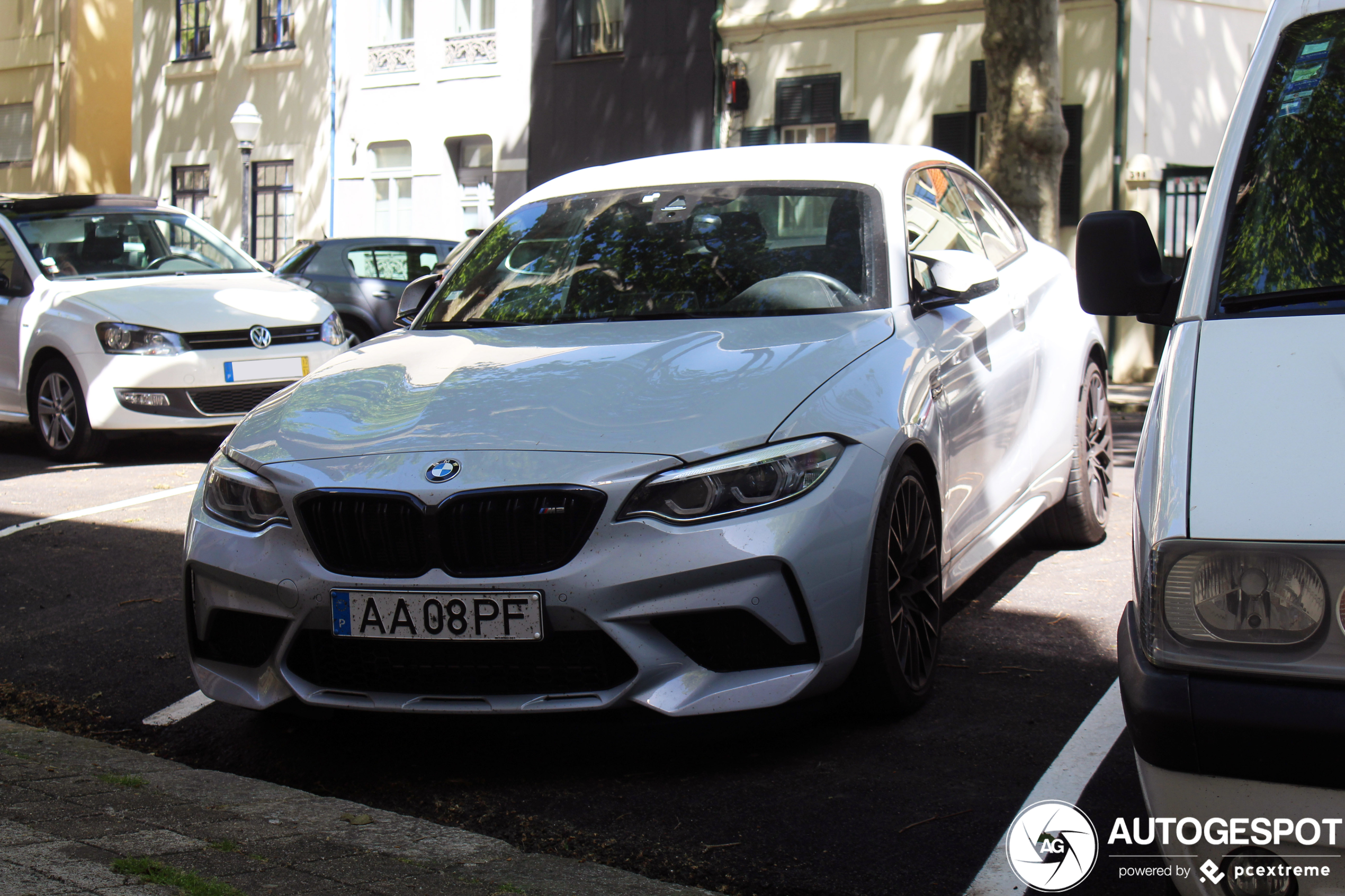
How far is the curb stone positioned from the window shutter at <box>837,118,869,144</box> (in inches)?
638

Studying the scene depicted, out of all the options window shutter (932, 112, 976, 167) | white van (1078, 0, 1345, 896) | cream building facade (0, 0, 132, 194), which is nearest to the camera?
white van (1078, 0, 1345, 896)

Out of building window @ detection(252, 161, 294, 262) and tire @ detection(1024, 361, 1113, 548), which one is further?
building window @ detection(252, 161, 294, 262)

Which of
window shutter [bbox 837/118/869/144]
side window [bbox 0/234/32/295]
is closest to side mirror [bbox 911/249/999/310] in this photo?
side window [bbox 0/234/32/295]

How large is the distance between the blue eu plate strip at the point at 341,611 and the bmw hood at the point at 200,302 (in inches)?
251

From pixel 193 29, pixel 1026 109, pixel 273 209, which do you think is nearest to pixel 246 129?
pixel 273 209

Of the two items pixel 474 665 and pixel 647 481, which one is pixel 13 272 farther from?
pixel 647 481

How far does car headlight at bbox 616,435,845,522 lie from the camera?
11.4 ft

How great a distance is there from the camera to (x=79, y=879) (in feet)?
9.24

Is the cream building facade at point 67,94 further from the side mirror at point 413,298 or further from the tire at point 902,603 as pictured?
the tire at point 902,603

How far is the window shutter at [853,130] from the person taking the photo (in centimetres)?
1878

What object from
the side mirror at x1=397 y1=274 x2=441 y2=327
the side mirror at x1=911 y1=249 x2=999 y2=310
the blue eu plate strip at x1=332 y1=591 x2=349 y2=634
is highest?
the side mirror at x1=911 y1=249 x2=999 y2=310

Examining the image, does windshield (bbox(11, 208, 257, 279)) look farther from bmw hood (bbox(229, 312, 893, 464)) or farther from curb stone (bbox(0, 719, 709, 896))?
curb stone (bbox(0, 719, 709, 896))

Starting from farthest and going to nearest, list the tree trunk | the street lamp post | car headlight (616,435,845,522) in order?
the street lamp post
the tree trunk
car headlight (616,435,845,522)

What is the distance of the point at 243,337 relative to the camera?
9.62 m
